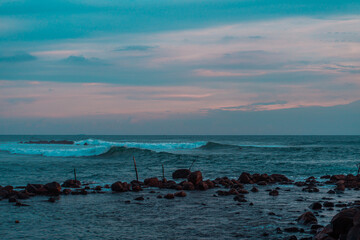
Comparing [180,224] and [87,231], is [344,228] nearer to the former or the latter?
[180,224]

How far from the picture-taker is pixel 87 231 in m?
13.1

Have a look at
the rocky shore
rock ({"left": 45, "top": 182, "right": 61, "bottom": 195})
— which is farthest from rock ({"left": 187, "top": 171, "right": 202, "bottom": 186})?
rock ({"left": 45, "top": 182, "right": 61, "bottom": 195})

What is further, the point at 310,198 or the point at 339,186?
the point at 339,186

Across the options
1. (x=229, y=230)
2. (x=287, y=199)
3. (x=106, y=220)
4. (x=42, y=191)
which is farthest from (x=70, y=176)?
(x=229, y=230)

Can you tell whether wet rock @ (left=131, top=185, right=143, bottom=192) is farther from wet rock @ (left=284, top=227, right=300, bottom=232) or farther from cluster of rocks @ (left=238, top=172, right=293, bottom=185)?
wet rock @ (left=284, top=227, right=300, bottom=232)

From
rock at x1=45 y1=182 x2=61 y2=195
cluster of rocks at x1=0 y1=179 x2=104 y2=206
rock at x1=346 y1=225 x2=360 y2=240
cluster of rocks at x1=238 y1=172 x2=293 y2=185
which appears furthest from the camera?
cluster of rocks at x1=238 y1=172 x2=293 y2=185

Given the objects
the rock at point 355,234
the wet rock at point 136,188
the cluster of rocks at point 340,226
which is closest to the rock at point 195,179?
the wet rock at point 136,188

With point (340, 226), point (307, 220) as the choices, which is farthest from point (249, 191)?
point (340, 226)

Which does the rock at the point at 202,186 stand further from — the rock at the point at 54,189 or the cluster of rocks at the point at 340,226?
the cluster of rocks at the point at 340,226

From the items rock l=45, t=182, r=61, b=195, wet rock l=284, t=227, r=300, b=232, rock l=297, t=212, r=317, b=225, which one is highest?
rock l=45, t=182, r=61, b=195

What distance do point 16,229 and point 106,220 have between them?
3385 mm

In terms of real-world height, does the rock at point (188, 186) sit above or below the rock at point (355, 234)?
below

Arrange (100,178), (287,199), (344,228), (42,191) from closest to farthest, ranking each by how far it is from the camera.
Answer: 1. (344,228)
2. (287,199)
3. (42,191)
4. (100,178)

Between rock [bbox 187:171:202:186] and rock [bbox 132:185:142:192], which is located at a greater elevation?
rock [bbox 187:171:202:186]
